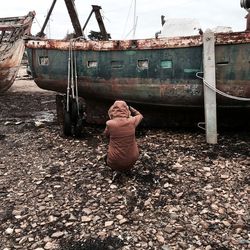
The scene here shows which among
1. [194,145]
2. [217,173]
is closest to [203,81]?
[194,145]

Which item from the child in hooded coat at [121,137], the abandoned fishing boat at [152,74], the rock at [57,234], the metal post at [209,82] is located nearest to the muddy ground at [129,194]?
the rock at [57,234]

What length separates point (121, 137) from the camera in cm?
539

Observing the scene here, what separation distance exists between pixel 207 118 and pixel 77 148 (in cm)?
280

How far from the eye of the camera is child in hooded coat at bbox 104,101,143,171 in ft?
17.7

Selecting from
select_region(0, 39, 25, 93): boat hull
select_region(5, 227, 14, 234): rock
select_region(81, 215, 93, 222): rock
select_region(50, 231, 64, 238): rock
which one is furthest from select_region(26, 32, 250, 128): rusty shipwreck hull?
select_region(0, 39, 25, 93): boat hull

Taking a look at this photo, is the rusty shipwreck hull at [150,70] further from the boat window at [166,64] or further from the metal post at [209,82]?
the metal post at [209,82]

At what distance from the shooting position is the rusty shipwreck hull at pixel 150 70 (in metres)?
7.01

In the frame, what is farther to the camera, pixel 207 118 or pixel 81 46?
pixel 81 46

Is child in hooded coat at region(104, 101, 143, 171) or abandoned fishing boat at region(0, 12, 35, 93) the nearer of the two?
child in hooded coat at region(104, 101, 143, 171)

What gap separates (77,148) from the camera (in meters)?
7.41

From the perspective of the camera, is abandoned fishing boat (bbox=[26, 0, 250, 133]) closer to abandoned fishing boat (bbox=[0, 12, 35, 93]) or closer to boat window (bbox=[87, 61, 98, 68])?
boat window (bbox=[87, 61, 98, 68])

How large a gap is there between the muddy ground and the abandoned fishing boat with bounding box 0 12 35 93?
24.3 feet

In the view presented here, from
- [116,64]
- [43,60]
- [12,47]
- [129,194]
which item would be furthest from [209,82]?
[12,47]

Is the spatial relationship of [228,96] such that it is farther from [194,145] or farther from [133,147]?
[133,147]
